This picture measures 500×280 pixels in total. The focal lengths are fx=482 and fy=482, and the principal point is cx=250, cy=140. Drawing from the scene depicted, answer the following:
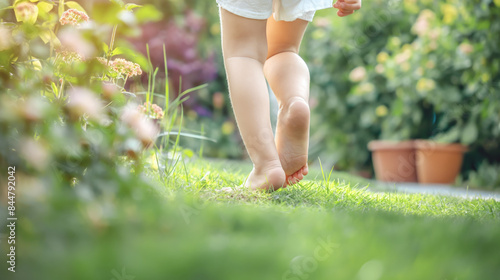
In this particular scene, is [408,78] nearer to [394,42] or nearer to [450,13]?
[394,42]

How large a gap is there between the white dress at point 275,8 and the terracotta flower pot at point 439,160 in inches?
100

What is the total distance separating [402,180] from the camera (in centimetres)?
439

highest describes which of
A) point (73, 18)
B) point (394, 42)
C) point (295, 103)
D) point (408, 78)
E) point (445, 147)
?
point (73, 18)

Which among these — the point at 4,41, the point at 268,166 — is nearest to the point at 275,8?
the point at 268,166

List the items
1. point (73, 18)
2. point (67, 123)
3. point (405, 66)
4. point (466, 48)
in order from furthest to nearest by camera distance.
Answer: point (405, 66) < point (466, 48) < point (73, 18) < point (67, 123)

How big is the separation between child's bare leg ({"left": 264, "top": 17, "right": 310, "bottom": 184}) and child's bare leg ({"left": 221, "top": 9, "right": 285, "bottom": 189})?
72mm

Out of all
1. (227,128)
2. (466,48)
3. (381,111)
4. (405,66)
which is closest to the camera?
(466,48)

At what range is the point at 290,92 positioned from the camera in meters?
1.57

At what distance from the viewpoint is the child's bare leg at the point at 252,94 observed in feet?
4.79

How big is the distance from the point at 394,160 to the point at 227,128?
8.47 ft

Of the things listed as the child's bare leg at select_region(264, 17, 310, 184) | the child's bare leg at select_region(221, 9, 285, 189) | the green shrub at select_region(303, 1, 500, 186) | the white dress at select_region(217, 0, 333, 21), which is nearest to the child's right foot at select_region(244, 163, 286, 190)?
the child's bare leg at select_region(221, 9, 285, 189)

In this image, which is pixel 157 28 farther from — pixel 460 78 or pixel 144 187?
pixel 144 187

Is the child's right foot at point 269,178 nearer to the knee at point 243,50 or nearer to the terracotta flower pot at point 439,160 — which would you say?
the knee at point 243,50

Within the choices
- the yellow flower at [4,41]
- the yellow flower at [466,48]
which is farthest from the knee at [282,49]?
the yellow flower at [466,48]
